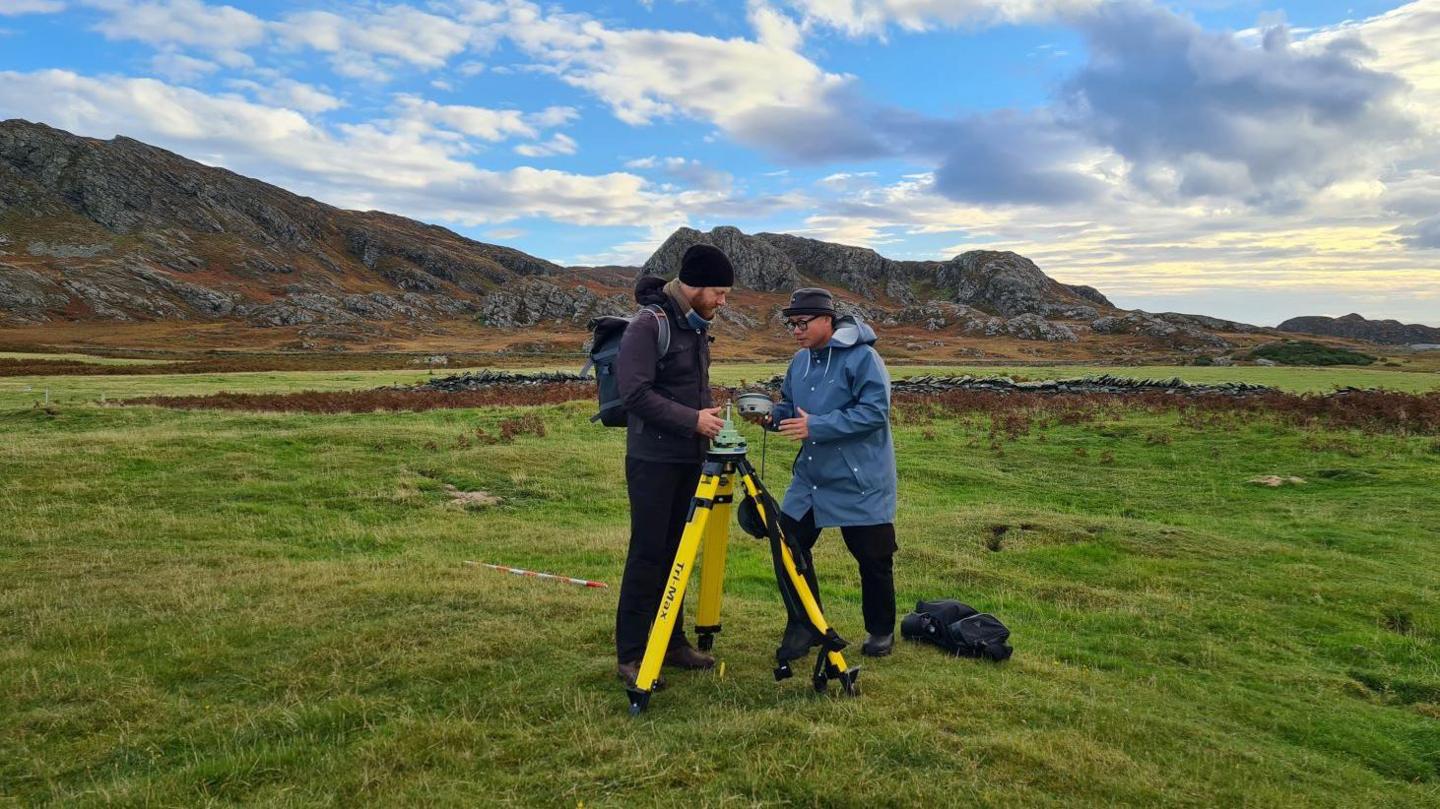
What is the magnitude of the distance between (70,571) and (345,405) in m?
22.7

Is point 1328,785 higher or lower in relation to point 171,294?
lower

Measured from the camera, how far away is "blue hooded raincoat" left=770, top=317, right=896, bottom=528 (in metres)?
6.37

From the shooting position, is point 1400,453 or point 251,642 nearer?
point 251,642

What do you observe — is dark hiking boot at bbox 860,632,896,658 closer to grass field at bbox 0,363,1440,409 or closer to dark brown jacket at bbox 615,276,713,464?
dark brown jacket at bbox 615,276,713,464

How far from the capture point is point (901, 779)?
4.45 meters

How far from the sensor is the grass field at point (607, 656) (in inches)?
183

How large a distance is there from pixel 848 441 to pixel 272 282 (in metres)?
179

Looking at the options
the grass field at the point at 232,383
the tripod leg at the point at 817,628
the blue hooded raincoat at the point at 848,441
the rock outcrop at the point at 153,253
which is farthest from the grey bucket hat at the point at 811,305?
the rock outcrop at the point at 153,253

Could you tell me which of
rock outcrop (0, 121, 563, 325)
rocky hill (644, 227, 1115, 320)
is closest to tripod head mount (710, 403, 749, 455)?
rock outcrop (0, 121, 563, 325)

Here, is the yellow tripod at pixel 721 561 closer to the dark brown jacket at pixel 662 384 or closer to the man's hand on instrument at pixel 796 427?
the dark brown jacket at pixel 662 384

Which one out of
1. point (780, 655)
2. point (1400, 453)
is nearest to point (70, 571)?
point (780, 655)

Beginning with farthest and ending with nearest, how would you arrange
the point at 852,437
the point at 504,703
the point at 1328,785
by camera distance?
the point at 852,437 < the point at 504,703 < the point at 1328,785

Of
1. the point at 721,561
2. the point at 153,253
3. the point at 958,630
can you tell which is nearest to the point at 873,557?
the point at 958,630

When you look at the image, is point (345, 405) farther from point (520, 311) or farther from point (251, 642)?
point (520, 311)
